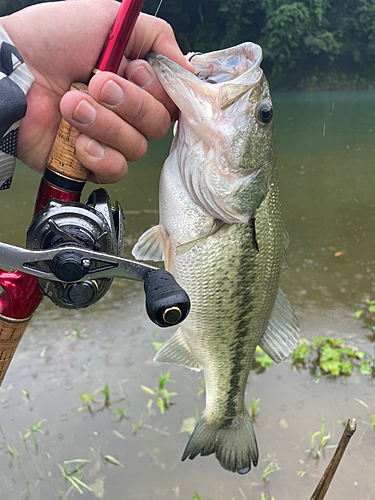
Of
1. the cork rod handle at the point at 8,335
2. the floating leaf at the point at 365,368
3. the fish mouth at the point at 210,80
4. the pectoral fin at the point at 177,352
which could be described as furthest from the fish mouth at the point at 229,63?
the floating leaf at the point at 365,368

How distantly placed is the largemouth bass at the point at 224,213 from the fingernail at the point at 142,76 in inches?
1.3

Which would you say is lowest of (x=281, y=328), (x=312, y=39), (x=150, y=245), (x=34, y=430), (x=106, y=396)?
(x=312, y=39)

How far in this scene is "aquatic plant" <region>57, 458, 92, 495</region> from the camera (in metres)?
2.31

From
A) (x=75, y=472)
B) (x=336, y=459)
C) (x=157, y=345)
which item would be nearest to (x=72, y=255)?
(x=336, y=459)

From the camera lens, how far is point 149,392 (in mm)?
2875

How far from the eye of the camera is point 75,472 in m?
2.37

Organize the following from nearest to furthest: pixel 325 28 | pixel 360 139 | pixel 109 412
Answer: pixel 109 412 → pixel 360 139 → pixel 325 28

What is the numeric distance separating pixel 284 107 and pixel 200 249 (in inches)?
816

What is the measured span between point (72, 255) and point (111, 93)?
621mm

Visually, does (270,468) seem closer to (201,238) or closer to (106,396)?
(106,396)

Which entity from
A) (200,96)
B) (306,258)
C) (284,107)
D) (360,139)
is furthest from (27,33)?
(284,107)

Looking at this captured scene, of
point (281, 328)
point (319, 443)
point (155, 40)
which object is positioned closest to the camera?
point (155, 40)

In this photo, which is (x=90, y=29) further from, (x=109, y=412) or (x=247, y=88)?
(x=109, y=412)

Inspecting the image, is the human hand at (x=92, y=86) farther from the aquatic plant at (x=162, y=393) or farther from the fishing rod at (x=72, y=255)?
the aquatic plant at (x=162, y=393)
